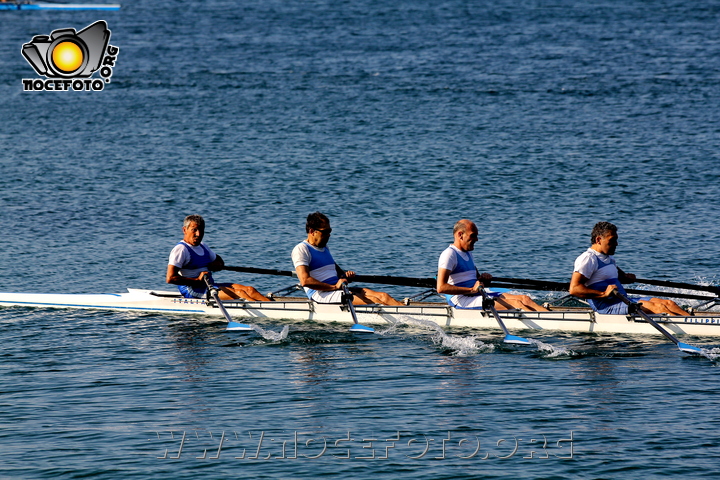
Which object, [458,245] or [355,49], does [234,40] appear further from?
[458,245]

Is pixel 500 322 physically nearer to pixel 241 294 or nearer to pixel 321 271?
pixel 321 271

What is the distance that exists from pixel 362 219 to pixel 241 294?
30.7 ft

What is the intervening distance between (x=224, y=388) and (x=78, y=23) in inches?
2397

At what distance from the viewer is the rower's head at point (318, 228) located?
16.5 meters

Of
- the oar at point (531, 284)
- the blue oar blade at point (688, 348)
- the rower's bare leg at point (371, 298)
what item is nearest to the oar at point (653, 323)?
the blue oar blade at point (688, 348)

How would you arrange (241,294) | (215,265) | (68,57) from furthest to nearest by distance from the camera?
(68,57) < (241,294) < (215,265)

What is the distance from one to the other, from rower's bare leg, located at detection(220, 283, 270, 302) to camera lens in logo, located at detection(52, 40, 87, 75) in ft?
87.4

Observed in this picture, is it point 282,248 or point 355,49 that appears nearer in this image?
point 282,248

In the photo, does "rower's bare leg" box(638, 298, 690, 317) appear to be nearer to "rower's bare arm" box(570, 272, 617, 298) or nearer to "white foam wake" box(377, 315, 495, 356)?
"rower's bare arm" box(570, 272, 617, 298)

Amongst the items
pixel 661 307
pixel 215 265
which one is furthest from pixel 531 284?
pixel 215 265

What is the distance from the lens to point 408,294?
20625 millimetres

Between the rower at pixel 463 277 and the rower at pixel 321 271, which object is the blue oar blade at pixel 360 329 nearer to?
the rower at pixel 321 271

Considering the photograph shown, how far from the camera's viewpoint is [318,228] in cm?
1650

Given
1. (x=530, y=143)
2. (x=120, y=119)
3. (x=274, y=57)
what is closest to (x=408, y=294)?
(x=530, y=143)
